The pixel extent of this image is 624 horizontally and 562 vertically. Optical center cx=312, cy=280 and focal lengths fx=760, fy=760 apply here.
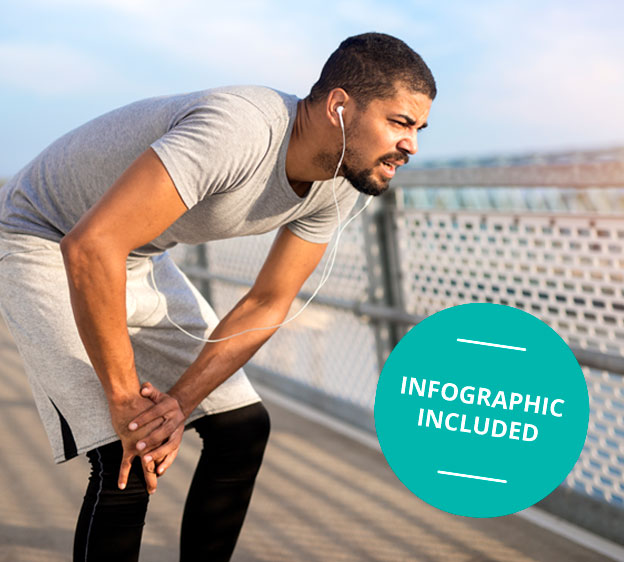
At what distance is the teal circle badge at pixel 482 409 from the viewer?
75.6 inches

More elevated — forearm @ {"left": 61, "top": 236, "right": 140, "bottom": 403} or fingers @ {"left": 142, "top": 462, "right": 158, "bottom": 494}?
forearm @ {"left": 61, "top": 236, "right": 140, "bottom": 403}

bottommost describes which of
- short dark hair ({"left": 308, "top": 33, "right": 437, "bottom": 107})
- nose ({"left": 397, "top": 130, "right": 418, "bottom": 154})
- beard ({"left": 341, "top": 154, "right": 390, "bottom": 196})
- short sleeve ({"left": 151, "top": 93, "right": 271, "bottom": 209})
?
beard ({"left": 341, "top": 154, "right": 390, "bottom": 196})

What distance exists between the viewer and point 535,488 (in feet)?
6.42

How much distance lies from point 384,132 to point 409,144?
0.06m

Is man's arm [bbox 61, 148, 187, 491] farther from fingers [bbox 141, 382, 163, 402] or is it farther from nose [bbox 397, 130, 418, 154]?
nose [bbox 397, 130, 418, 154]

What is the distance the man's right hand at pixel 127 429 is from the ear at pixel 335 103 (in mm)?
722

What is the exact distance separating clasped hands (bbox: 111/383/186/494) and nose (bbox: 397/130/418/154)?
76 centimetres

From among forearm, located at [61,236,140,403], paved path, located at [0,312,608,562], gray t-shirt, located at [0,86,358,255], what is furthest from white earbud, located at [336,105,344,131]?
paved path, located at [0,312,608,562]

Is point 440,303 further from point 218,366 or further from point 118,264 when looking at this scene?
point 118,264

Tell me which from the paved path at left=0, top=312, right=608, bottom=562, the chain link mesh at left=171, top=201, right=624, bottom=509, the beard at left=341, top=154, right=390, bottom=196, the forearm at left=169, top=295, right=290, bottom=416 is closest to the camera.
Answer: the beard at left=341, top=154, right=390, bottom=196

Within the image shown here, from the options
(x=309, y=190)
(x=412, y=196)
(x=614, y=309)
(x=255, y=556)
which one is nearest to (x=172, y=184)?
(x=309, y=190)

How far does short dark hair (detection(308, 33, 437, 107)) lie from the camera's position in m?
1.60

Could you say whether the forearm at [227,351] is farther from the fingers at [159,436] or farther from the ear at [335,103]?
the ear at [335,103]

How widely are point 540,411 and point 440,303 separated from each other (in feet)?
4.61
